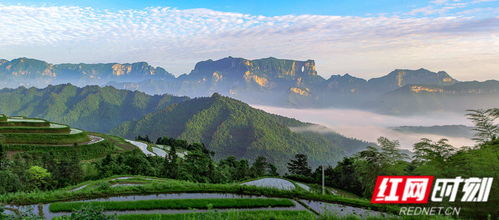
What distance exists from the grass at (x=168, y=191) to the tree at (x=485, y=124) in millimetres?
14289

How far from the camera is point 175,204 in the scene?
54.3ft

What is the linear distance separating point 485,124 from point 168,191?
26820 mm

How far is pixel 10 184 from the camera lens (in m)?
25.7

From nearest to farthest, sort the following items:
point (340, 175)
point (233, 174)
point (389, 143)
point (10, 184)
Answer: point (10, 184), point (389, 143), point (340, 175), point (233, 174)

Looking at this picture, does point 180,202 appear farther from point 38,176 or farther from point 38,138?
point 38,138

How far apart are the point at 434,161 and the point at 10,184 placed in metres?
36.3

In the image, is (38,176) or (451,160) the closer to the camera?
(451,160)

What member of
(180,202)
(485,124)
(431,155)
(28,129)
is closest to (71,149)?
(28,129)

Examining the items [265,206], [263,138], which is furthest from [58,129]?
[263,138]

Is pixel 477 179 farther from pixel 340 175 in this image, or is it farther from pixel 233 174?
pixel 233 174

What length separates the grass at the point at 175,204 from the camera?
15.6 m

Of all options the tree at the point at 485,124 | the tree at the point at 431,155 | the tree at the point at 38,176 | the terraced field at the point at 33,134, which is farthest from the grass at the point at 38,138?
the tree at the point at 485,124

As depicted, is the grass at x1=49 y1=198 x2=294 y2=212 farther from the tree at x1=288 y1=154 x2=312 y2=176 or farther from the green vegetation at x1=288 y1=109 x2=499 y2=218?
the tree at x1=288 y1=154 x2=312 y2=176

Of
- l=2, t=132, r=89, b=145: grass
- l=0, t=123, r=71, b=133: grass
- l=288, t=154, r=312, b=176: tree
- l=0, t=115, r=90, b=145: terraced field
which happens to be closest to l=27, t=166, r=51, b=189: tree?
l=2, t=132, r=89, b=145: grass
